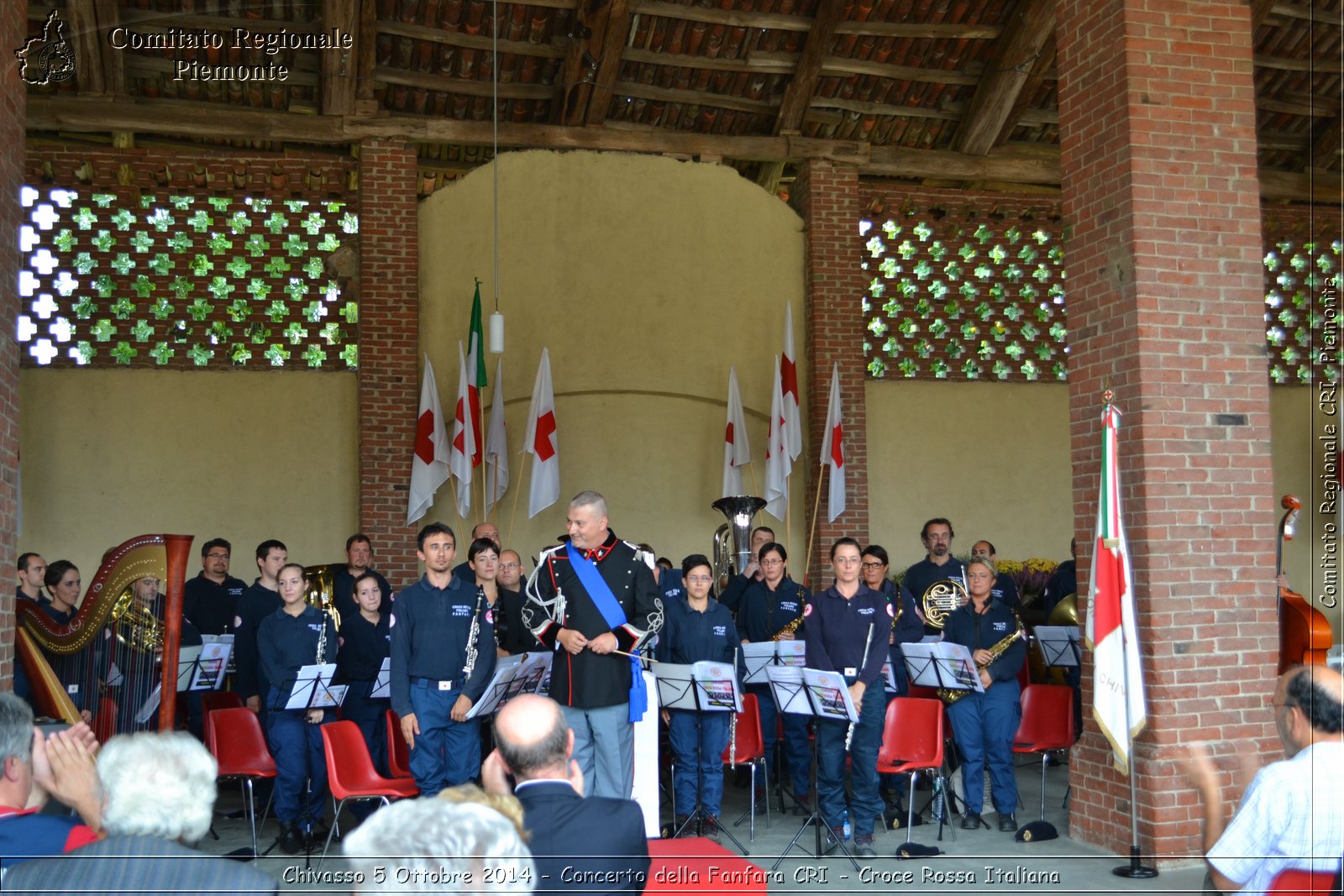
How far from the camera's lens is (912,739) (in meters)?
7.58

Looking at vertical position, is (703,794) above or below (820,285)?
below

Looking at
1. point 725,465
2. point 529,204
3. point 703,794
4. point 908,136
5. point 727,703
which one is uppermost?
point 908,136

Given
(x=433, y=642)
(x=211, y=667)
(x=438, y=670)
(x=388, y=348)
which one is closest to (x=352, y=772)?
(x=438, y=670)

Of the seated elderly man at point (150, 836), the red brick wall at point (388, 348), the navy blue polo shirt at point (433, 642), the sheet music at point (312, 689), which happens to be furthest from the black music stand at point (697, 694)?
the red brick wall at point (388, 348)

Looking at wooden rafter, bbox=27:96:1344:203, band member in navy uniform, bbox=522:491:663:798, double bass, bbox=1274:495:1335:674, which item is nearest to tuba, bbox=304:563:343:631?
band member in navy uniform, bbox=522:491:663:798

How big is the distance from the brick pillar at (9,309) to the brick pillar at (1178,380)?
593 centimetres

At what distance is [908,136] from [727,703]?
930cm

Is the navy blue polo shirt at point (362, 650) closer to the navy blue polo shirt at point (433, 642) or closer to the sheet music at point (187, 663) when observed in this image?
the sheet music at point (187, 663)

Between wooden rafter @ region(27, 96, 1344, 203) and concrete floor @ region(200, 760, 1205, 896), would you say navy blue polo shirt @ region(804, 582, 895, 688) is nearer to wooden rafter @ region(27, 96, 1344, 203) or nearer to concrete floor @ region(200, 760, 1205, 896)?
concrete floor @ region(200, 760, 1205, 896)

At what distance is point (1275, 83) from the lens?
14.4 metres

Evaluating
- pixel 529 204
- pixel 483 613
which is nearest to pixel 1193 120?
pixel 483 613

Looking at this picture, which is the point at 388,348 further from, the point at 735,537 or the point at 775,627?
the point at 775,627

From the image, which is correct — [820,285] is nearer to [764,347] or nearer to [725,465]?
[764,347]

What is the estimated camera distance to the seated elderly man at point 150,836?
273 cm
